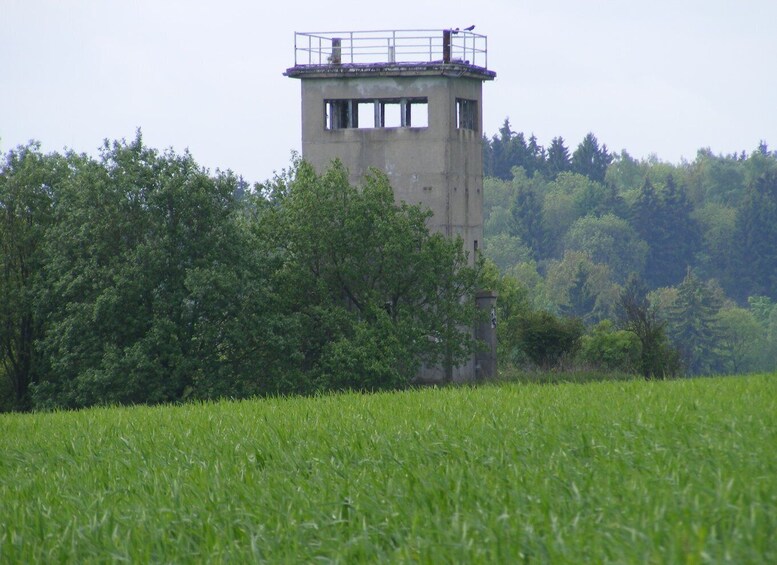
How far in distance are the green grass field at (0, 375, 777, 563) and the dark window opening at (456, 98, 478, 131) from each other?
38922 mm

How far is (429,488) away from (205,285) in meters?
36.4

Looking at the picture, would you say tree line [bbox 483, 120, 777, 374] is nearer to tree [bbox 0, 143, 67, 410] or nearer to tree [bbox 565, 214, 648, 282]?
tree [bbox 565, 214, 648, 282]

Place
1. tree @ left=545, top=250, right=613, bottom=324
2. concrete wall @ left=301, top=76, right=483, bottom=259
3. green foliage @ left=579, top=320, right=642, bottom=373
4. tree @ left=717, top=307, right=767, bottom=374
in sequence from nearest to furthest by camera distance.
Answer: concrete wall @ left=301, top=76, right=483, bottom=259
green foliage @ left=579, top=320, right=642, bottom=373
tree @ left=717, top=307, right=767, bottom=374
tree @ left=545, top=250, right=613, bottom=324

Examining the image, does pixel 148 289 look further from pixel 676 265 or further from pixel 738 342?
pixel 676 265

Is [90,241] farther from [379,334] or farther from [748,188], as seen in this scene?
[748,188]

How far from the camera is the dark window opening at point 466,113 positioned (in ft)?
174

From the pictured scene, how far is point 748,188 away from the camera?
627ft

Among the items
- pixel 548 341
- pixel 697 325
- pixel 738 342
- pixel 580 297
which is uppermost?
pixel 580 297

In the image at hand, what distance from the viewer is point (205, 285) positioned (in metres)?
44.7

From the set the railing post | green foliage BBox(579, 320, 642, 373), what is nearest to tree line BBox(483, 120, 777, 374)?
green foliage BBox(579, 320, 642, 373)

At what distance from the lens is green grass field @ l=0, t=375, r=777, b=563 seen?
700 centimetres

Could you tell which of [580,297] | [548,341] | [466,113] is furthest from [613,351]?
[580,297]

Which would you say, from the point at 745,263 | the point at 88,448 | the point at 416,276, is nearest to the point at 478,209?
the point at 416,276

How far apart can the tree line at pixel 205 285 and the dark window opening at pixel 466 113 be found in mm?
5216
